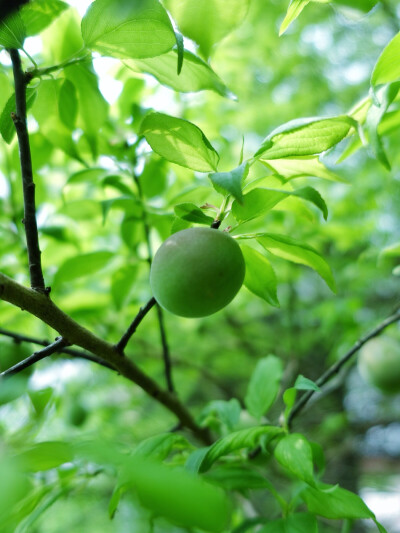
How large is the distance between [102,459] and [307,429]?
2.07 m

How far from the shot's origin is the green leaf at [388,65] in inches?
18.0

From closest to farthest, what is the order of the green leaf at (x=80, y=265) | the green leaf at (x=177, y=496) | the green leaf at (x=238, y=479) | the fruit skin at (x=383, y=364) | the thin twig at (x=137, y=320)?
1. the green leaf at (x=177, y=496)
2. the thin twig at (x=137, y=320)
3. the green leaf at (x=238, y=479)
4. the green leaf at (x=80, y=265)
5. the fruit skin at (x=383, y=364)

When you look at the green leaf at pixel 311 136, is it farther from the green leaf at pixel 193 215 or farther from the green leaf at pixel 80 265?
Answer: the green leaf at pixel 80 265

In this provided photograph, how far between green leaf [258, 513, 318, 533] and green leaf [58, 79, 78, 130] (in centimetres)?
57

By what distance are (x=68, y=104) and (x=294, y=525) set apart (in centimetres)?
59

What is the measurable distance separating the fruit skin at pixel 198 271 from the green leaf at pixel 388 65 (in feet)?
0.74

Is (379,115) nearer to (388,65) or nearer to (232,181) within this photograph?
(388,65)

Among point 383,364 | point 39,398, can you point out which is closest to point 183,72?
point 39,398

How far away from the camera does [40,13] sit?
538mm

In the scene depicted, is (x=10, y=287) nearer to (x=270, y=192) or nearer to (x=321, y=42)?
(x=270, y=192)

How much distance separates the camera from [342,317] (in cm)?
128

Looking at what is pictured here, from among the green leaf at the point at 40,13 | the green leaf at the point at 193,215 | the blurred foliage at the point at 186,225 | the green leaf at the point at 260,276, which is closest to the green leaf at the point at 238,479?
the blurred foliage at the point at 186,225

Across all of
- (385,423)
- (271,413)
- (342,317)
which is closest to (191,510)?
(342,317)

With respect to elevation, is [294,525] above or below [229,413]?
below
